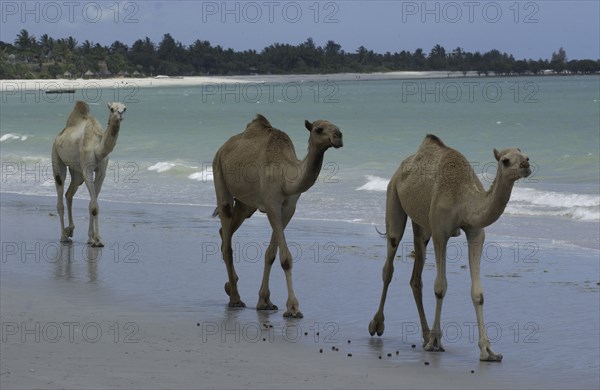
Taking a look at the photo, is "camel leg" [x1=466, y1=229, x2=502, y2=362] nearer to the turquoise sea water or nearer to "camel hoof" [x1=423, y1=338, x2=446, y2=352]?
"camel hoof" [x1=423, y1=338, x2=446, y2=352]

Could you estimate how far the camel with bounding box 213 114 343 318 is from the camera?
10.8 m

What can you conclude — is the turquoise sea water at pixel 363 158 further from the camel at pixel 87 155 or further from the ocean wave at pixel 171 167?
the camel at pixel 87 155

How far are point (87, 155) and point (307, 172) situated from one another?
618cm

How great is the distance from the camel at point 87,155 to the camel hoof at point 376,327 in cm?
599

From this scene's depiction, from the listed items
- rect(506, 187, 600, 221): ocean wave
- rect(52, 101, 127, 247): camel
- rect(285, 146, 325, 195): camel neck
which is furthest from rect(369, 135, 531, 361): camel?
rect(506, 187, 600, 221): ocean wave

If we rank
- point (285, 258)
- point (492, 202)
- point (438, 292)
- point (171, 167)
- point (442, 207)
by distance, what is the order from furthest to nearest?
1. point (171, 167)
2. point (285, 258)
3. point (438, 292)
4. point (442, 207)
5. point (492, 202)

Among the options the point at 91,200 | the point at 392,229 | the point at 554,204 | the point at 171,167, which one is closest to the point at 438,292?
the point at 392,229

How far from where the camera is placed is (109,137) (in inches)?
610

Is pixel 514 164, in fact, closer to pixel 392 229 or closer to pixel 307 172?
pixel 392 229

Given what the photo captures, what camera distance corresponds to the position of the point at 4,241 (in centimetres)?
1553

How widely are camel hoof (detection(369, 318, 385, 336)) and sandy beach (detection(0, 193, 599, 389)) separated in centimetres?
9

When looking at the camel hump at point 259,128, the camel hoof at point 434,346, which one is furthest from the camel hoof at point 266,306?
the camel hoof at point 434,346

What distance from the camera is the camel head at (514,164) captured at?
8.48 m

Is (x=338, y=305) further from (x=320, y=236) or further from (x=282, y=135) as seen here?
(x=320, y=236)
